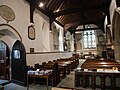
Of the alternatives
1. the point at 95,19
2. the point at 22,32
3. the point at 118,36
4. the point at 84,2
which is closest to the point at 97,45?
the point at 95,19

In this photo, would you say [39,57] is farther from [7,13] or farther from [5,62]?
[7,13]

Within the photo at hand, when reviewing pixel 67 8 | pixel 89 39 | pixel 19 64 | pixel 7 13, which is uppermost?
pixel 67 8

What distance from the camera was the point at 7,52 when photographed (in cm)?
650

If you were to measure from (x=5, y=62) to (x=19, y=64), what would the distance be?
118 cm

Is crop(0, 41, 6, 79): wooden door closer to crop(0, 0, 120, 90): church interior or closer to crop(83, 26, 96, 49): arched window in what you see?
crop(0, 0, 120, 90): church interior

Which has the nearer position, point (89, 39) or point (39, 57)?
point (39, 57)

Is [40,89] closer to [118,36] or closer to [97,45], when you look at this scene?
[118,36]

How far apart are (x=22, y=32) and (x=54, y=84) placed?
3014 millimetres

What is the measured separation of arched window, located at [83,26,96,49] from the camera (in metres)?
20.6

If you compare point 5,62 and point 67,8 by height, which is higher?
point 67,8

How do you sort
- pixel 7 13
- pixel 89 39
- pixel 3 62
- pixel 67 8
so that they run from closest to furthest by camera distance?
pixel 7 13, pixel 3 62, pixel 67 8, pixel 89 39

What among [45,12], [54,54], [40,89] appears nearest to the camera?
[40,89]

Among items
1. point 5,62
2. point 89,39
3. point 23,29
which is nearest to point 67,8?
point 23,29

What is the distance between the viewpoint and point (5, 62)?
6.48 m
